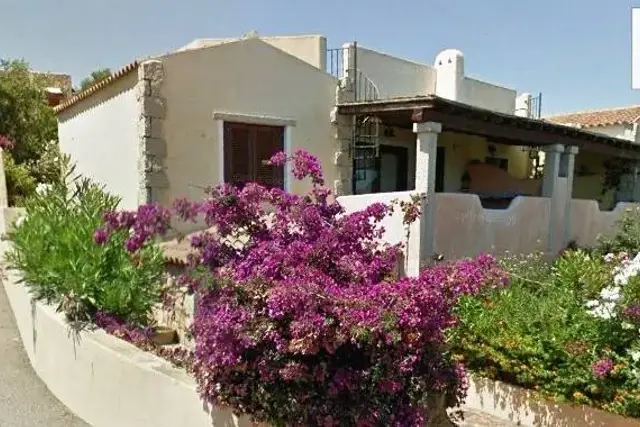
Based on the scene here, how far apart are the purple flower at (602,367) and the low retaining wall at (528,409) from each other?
408 millimetres

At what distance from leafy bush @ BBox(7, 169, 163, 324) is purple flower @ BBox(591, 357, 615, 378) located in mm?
4155

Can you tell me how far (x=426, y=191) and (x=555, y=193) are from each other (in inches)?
195

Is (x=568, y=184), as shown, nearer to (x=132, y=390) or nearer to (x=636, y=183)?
(x=636, y=183)

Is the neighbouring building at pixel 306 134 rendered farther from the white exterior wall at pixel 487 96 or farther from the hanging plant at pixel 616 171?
the hanging plant at pixel 616 171

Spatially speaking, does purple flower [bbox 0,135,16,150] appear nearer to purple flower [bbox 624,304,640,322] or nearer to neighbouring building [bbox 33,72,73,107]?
neighbouring building [bbox 33,72,73,107]

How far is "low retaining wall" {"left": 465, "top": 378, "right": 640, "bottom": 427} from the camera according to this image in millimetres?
4180

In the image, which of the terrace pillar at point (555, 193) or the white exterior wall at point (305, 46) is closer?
the terrace pillar at point (555, 193)

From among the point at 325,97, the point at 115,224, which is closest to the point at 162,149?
the point at 325,97

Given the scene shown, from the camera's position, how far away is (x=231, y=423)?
317 centimetres

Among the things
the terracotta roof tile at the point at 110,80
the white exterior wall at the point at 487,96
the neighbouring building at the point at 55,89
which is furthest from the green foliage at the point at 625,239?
the neighbouring building at the point at 55,89

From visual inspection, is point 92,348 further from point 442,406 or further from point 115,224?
point 442,406

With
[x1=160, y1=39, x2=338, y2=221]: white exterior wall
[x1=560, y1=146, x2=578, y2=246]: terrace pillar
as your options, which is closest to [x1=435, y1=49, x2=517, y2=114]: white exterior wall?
[x1=560, y1=146, x2=578, y2=246]: terrace pillar

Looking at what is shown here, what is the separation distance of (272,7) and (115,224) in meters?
7.82

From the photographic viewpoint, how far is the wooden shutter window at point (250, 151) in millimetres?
9617
